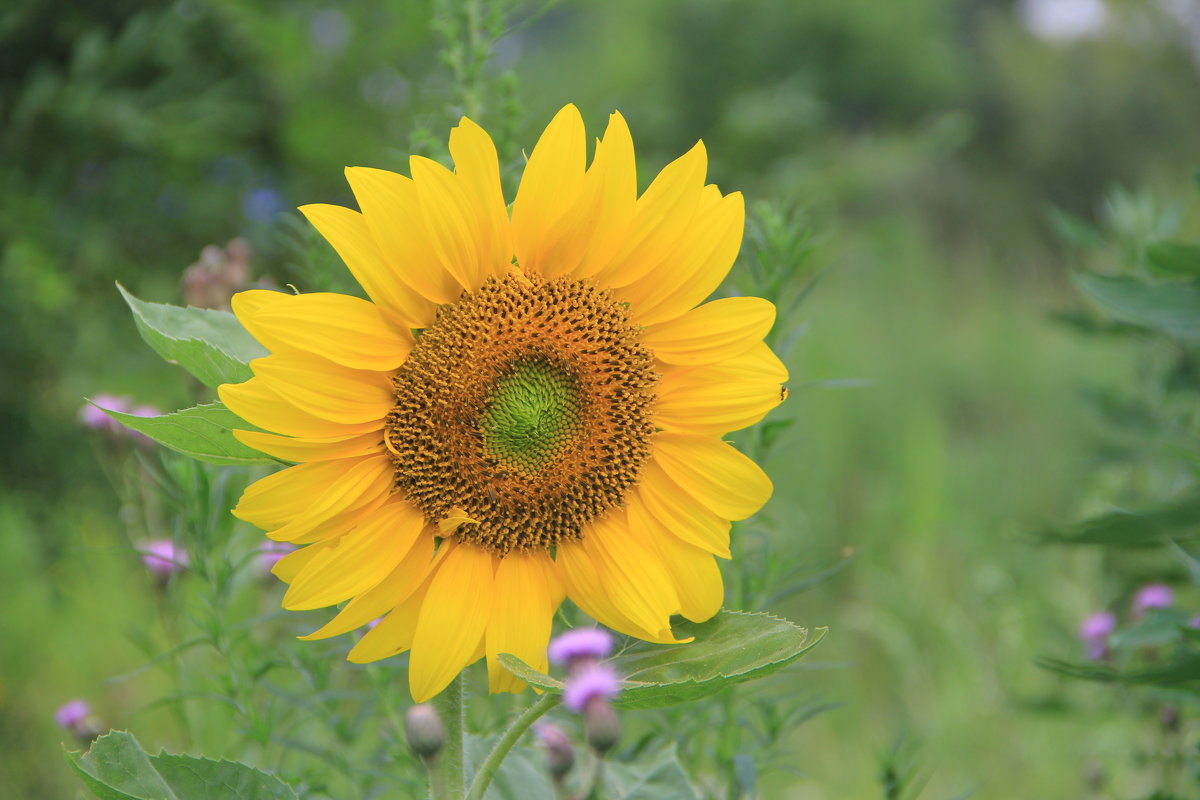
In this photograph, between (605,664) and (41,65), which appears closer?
(605,664)

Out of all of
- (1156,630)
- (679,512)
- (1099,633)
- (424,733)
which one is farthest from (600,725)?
(1099,633)

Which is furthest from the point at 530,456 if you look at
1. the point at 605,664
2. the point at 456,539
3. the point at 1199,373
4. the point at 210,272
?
the point at 1199,373

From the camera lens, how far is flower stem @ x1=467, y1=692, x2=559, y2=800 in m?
0.89

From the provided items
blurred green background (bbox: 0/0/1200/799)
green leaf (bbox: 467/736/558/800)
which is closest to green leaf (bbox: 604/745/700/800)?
green leaf (bbox: 467/736/558/800)

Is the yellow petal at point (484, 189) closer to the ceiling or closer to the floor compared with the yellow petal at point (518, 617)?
closer to the ceiling

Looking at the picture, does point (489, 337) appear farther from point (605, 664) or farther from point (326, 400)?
point (605, 664)

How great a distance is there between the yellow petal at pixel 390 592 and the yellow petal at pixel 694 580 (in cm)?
21

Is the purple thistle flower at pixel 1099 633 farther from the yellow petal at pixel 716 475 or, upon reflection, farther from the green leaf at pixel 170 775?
the green leaf at pixel 170 775

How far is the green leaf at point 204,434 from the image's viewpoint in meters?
0.88

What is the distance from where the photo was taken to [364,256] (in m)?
0.93

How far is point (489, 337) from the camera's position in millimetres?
1008

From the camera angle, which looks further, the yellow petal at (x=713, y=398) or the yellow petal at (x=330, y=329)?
the yellow petal at (x=713, y=398)

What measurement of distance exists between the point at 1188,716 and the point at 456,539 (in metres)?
1.49

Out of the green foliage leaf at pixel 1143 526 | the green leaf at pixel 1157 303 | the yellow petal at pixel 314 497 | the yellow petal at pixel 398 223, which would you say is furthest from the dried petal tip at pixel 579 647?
the green leaf at pixel 1157 303
